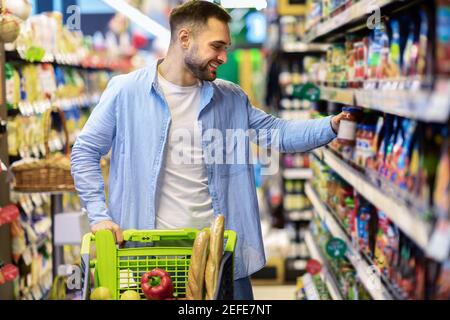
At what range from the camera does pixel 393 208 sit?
2.77 metres

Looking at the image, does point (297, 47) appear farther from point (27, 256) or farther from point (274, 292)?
point (27, 256)

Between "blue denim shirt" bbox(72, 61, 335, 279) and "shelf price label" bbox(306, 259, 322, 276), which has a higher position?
"blue denim shirt" bbox(72, 61, 335, 279)

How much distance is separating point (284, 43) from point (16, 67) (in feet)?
9.00

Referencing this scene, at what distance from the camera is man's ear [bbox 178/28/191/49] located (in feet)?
11.5

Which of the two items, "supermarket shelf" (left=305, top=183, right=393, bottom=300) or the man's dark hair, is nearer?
"supermarket shelf" (left=305, top=183, right=393, bottom=300)

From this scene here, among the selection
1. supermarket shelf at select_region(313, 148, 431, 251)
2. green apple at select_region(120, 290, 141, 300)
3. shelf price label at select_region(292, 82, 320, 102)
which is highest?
shelf price label at select_region(292, 82, 320, 102)

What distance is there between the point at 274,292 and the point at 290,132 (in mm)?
3871

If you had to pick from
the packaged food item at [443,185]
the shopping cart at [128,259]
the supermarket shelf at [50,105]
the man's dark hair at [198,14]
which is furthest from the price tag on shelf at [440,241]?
the supermarket shelf at [50,105]

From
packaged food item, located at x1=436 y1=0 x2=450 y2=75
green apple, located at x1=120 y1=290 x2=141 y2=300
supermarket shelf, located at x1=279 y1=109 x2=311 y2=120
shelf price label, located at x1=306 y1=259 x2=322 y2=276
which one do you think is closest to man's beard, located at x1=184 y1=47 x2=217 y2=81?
green apple, located at x1=120 y1=290 x2=141 y2=300

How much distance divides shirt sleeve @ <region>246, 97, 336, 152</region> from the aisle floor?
3.40 m

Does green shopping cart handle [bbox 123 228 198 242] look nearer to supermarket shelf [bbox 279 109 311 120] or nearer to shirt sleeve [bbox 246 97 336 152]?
shirt sleeve [bbox 246 97 336 152]

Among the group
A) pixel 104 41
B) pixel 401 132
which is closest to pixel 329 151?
pixel 401 132
